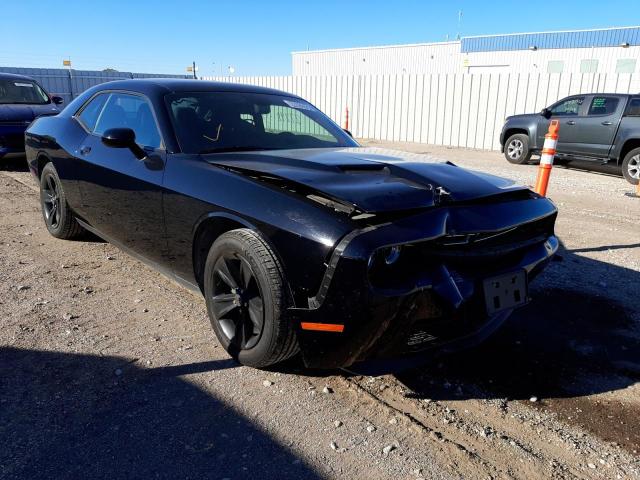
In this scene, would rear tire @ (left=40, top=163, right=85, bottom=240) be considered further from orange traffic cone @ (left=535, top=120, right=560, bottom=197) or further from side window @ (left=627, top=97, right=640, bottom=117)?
side window @ (left=627, top=97, right=640, bottom=117)

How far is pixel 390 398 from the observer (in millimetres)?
2650

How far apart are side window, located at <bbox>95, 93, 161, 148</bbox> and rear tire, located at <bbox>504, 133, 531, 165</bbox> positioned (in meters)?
9.98

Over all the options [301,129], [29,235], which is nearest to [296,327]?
[301,129]

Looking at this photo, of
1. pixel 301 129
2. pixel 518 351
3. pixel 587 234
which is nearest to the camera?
pixel 518 351

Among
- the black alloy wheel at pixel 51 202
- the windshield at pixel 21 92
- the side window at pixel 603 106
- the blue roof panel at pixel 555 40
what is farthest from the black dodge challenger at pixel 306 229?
the blue roof panel at pixel 555 40

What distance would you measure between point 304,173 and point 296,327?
824mm

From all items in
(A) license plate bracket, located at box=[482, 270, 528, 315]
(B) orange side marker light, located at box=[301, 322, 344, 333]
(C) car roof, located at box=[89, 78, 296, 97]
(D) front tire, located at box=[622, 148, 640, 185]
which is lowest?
(D) front tire, located at box=[622, 148, 640, 185]

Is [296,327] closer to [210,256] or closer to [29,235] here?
[210,256]

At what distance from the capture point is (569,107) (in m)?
11.3

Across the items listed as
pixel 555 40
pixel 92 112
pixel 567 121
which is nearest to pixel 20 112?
pixel 92 112

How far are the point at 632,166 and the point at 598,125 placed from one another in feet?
3.87

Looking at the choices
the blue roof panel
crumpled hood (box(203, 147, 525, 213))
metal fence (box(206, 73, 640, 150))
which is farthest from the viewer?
the blue roof panel

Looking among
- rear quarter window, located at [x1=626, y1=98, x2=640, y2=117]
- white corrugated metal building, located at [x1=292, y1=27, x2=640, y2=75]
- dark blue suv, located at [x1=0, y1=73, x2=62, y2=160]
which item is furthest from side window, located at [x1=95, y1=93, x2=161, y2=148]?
white corrugated metal building, located at [x1=292, y1=27, x2=640, y2=75]

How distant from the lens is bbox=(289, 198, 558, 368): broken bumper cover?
7.17 feet
